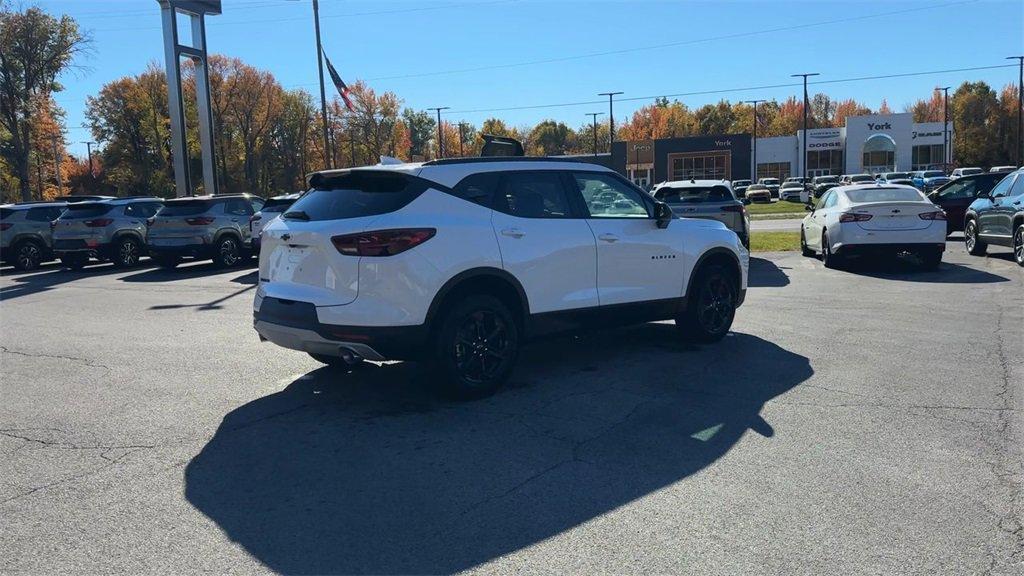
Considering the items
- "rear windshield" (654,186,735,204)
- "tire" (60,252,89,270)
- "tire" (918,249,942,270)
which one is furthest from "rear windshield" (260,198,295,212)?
"tire" (918,249,942,270)

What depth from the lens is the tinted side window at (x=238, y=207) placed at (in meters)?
18.2

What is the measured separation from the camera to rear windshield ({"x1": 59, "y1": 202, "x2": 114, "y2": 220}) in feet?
60.1

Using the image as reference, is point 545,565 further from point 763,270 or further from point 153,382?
point 763,270

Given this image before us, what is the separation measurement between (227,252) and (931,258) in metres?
14.8

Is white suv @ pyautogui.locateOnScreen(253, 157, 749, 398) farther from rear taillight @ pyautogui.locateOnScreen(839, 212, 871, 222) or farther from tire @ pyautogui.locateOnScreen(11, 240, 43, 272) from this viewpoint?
tire @ pyautogui.locateOnScreen(11, 240, 43, 272)

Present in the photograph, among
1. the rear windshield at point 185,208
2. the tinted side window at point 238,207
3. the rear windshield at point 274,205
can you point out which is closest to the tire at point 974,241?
the rear windshield at point 274,205

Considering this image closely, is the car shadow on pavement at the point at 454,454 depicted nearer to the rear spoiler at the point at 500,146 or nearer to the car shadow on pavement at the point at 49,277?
the rear spoiler at the point at 500,146

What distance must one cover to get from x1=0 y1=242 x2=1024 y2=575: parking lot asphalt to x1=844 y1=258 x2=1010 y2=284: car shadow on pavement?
4.16 m

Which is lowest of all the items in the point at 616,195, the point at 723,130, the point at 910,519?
the point at 910,519

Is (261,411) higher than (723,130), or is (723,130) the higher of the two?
(723,130)

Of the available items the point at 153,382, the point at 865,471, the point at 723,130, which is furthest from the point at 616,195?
the point at 723,130

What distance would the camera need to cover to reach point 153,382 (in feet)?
22.0

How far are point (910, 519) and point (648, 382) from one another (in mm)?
2782

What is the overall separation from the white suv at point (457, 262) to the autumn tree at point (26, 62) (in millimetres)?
48674
